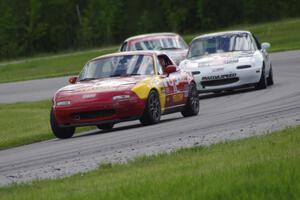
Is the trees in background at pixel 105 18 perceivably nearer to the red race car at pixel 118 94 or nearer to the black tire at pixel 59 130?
the red race car at pixel 118 94

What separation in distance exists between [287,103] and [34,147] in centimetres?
505

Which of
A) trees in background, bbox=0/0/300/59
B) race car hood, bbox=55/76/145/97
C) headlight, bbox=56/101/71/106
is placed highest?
race car hood, bbox=55/76/145/97

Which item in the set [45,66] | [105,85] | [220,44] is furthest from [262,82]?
[45,66]

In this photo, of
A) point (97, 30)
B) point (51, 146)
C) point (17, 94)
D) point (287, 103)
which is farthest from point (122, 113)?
point (97, 30)

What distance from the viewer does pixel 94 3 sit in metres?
86.9

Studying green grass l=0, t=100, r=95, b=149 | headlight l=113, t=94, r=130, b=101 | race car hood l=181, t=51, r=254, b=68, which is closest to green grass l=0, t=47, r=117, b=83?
green grass l=0, t=100, r=95, b=149

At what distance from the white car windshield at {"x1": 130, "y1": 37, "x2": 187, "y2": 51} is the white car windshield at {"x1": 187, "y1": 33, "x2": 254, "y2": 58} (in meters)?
6.57

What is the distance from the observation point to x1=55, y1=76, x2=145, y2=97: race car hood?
18000 millimetres

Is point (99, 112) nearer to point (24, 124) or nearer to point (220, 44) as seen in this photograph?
point (24, 124)

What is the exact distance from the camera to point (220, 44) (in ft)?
86.0

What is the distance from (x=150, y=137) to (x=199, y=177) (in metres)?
6.24

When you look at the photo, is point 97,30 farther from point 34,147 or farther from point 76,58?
point 34,147

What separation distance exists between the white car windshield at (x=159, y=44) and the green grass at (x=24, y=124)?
204 inches

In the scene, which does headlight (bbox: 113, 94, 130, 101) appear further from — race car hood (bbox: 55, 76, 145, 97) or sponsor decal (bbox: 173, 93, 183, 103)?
sponsor decal (bbox: 173, 93, 183, 103)
